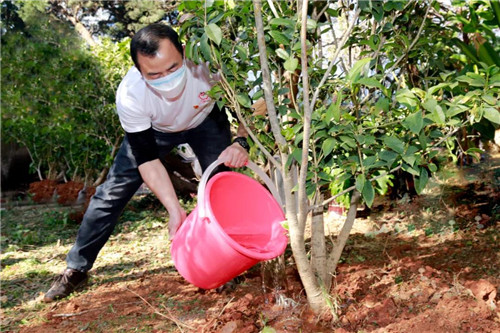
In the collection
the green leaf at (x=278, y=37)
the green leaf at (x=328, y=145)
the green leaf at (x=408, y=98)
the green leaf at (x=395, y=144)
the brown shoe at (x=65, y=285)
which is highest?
the green leaf at (x=278, y=37)

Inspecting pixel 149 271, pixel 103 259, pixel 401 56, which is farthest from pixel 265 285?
pixel 103 259

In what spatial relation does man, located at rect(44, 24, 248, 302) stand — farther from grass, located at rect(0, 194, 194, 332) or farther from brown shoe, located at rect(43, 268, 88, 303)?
grass, located at rect(0, 194, 194, 332)

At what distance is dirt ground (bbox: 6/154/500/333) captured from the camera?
1.90 meters

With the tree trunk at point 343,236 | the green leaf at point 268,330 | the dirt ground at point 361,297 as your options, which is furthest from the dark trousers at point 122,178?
the green leaf at point 268,330

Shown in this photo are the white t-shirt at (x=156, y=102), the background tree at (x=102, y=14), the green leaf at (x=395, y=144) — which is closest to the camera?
the green leaf at (x=395, y=144)

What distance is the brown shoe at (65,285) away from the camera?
2676mm

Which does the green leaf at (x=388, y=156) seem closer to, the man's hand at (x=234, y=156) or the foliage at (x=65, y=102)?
the man's hand at (x=234, y=156)

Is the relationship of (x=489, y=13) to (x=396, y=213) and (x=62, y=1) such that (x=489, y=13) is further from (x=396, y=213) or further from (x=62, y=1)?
(x=62, y=1)

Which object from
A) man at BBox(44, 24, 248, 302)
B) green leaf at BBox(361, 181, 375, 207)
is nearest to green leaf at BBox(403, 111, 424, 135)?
green leaf at BBox(361, 181, 375, 207)

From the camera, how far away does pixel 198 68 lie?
2.34m

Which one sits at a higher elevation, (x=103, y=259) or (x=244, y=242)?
(x=244, y=242)

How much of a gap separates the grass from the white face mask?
112 cm

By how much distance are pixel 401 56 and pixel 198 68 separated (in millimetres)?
Answer: 941

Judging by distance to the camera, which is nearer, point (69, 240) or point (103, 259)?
point (103, 259)
